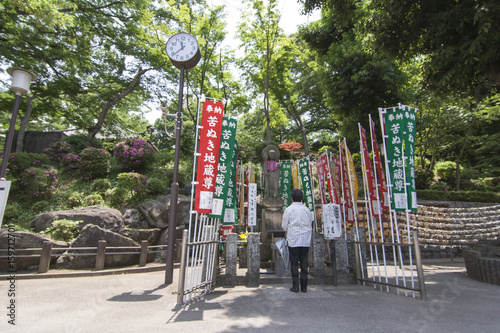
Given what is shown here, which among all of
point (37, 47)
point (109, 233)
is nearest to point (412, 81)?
point (109, 233)

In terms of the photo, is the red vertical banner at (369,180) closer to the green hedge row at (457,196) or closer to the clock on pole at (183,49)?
the clock on pole at (183,49)

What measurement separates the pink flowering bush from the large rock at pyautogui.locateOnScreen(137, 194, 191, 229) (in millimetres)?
4208

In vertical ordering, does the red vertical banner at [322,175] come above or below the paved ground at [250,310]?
above

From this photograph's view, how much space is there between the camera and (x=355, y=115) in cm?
1373

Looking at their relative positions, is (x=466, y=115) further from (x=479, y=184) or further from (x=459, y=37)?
(x=459, y=37)

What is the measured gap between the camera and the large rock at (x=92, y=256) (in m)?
7.65

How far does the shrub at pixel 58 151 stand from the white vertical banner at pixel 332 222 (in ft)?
55.2

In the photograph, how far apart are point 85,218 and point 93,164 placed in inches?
243

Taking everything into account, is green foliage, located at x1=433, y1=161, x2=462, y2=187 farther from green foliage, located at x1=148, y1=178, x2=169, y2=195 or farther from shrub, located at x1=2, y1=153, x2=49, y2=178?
shrub, located at x1=2, y1=153, x2=49, y2=178

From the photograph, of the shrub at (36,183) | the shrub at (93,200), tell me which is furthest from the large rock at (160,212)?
the shrub at (36,183)

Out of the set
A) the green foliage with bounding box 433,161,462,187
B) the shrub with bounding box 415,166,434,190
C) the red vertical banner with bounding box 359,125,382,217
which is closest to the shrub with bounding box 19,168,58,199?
the red vertical banner with bounding box 359,125,382,217

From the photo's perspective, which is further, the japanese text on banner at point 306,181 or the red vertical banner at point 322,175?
the japanese text on banner at point 306,181

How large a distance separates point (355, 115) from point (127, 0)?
1473cm

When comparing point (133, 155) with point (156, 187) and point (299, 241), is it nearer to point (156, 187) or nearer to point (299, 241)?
point (156, 187)
